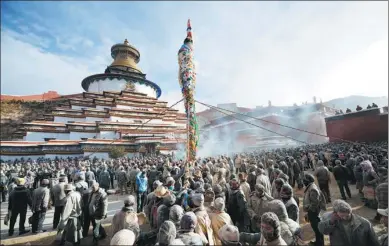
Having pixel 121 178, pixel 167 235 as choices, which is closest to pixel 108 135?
pixel 121 178

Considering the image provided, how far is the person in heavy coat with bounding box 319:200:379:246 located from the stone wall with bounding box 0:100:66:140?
38.8 m

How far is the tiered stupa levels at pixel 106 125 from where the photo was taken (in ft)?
75.3

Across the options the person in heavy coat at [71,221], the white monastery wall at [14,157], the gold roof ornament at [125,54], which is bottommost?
the person in heavy coat at [71,221]

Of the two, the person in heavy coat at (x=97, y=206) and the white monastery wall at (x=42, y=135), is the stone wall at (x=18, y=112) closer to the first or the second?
the white monastery wall at (x=42, y=135)

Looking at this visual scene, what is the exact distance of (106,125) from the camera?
26.9 metres

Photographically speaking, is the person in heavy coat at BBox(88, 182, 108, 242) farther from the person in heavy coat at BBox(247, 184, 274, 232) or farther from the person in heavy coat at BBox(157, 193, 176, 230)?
the person in heavy coat at BBox(247, 184, 274, 232)

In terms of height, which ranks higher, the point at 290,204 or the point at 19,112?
the point at 19,112

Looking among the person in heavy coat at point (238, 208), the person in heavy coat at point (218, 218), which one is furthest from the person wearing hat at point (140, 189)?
the person in heavy coat at point (218, 218)

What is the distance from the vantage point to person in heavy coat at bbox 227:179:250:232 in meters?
4.52

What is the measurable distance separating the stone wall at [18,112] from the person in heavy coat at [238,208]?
3669cm

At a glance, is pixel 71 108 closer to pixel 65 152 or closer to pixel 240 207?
pixel 65 152

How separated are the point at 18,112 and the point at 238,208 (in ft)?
145

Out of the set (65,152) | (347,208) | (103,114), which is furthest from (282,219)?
(103,114)

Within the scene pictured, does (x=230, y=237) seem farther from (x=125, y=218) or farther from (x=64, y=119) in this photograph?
(x=64, y=119)
